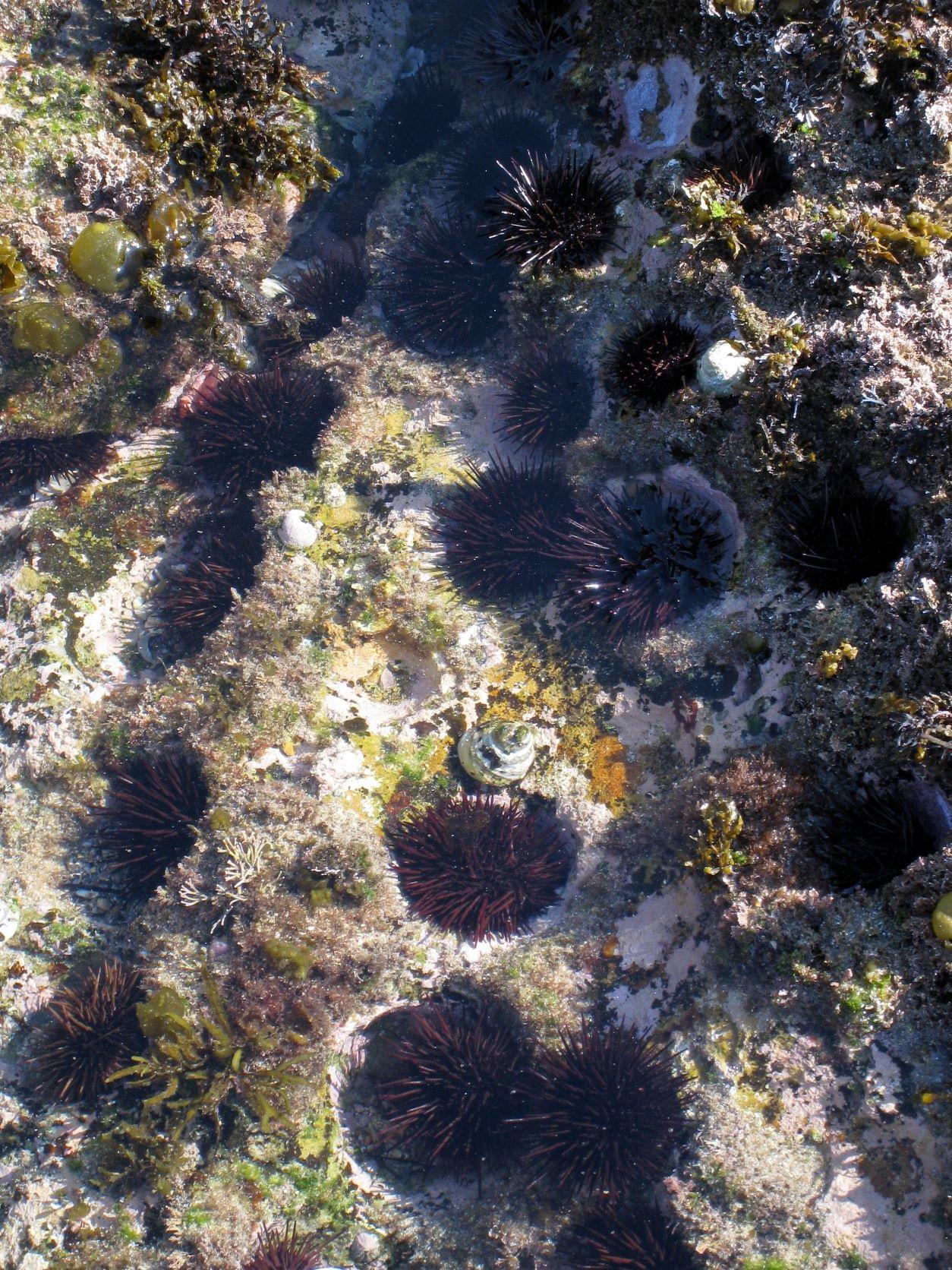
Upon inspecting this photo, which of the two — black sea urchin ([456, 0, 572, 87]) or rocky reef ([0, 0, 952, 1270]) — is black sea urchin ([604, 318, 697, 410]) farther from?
black sea urchin ([456, 0, 572, 87])

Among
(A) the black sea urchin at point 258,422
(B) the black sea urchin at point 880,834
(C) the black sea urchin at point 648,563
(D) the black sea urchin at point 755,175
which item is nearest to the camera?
(B) the black sea urchin at point 880,834

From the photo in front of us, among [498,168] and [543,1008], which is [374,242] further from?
[543,1008]

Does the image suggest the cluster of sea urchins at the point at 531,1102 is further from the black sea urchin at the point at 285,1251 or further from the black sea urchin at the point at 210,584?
the black sea urchin at the point at 210,584

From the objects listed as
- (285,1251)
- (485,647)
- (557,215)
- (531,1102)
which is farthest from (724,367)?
(285,1251)

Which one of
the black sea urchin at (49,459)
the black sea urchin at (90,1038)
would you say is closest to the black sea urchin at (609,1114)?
the black sea urchin at (90,1038)

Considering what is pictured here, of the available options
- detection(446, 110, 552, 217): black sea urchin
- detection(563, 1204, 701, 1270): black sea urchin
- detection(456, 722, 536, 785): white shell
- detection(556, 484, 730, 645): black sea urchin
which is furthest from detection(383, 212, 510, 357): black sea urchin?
detection(563, 1204, 701, 1270): black sea urchin
